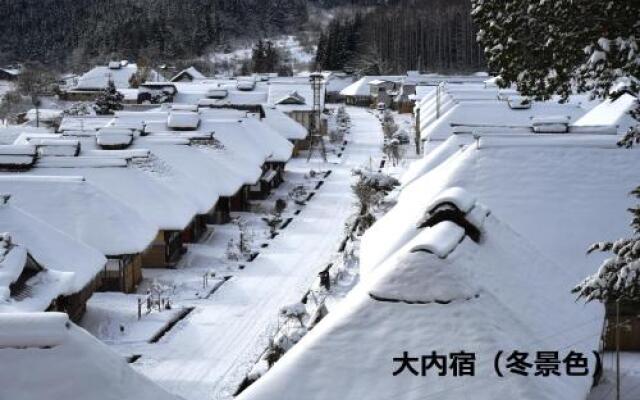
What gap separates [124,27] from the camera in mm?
114188

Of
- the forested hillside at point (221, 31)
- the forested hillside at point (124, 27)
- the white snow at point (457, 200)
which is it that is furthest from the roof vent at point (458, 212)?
the forested hillside at point (124, 27)

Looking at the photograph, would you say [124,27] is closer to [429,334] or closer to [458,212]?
[458,212]

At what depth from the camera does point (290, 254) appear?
27703 millimetres

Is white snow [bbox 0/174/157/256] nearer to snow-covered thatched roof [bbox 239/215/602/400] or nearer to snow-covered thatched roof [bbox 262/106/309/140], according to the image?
snow-covered thatched roof [bbox 239/215/602/400]

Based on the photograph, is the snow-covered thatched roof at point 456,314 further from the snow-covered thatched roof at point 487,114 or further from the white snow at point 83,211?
the snow-covered thatched roof at point 487,114

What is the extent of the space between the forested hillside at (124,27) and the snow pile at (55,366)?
99.7 m

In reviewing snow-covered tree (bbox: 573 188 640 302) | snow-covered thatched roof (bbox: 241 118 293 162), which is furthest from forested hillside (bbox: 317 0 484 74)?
snow-covered tree (bbox: 573 188 640 302)

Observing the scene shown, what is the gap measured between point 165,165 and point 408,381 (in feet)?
67.5

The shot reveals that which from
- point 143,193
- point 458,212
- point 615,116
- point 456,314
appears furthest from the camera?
point 615,116

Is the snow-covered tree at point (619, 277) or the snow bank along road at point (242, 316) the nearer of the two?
the snow-covered tree at point (619, 277)

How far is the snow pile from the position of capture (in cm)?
982

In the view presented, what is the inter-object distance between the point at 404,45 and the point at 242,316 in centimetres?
8279

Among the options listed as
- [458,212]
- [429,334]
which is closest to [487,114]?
[458,212]

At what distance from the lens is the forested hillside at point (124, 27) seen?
113m
